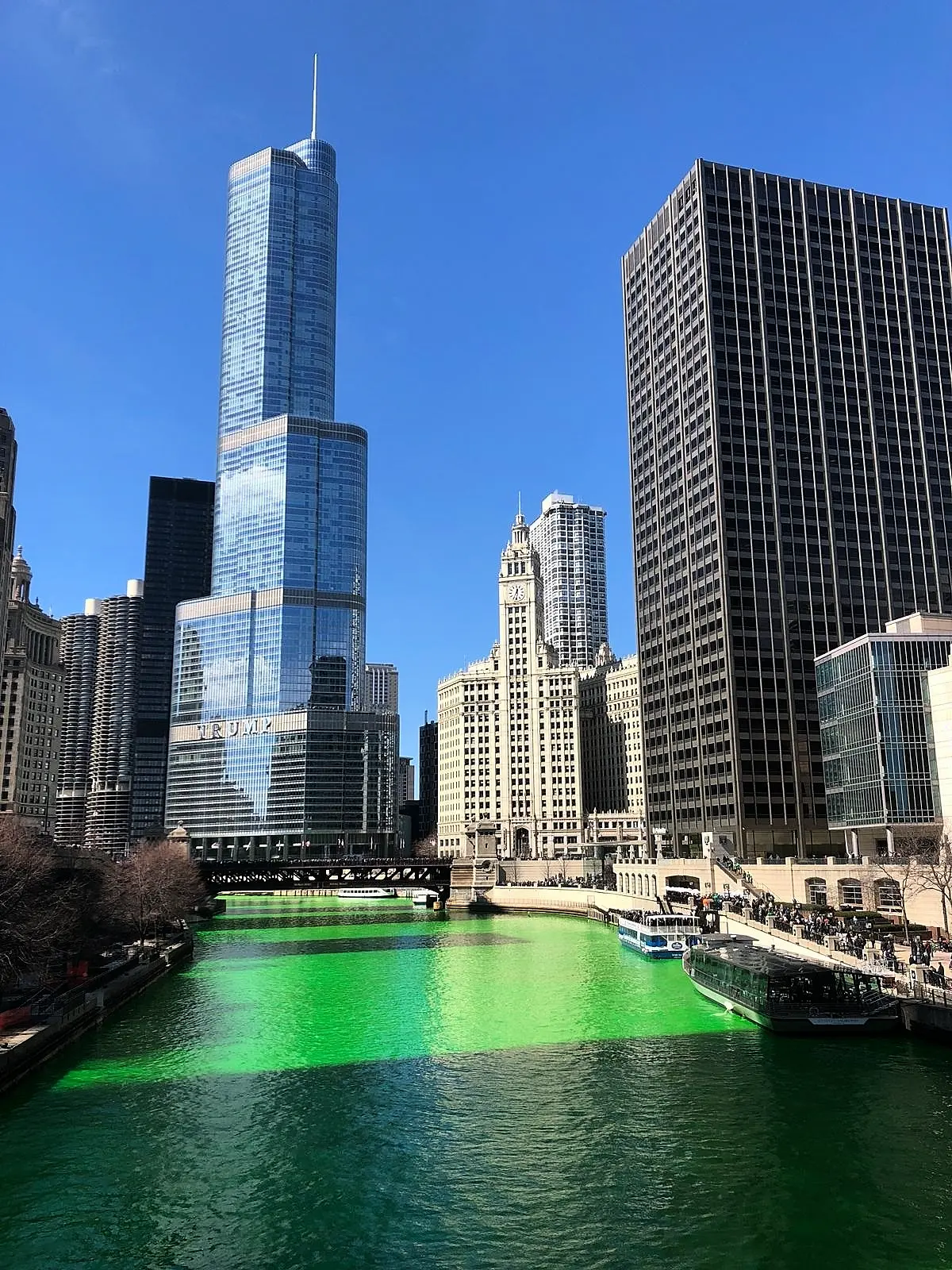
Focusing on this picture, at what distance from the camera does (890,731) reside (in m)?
117

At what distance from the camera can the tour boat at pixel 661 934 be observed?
110062 millimetres

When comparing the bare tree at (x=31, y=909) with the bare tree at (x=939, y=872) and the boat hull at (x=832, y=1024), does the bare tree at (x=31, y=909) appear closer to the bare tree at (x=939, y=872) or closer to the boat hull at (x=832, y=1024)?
the boat hull at (x=832, y=1024)

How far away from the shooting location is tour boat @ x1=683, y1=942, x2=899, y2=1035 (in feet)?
210

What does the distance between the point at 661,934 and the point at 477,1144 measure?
236 ft

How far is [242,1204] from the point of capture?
125 feet

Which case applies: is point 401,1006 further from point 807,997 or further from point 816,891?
point 816,891

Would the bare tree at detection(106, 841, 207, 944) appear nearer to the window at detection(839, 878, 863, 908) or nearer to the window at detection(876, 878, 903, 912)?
the window at detection(839, 878, 863, 908)

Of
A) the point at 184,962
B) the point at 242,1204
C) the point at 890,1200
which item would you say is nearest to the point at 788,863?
the point at 184,962

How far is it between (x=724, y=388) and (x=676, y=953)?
117 meters

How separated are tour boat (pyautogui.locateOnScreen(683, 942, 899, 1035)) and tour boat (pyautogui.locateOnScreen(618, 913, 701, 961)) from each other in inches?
1205

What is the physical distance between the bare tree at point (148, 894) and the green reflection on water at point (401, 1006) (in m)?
7.75

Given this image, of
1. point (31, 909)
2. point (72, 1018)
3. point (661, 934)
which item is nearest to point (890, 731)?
point (661, 934)

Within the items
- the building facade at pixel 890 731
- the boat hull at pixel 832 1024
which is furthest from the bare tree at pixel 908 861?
the boat hull at pixel 832 1024

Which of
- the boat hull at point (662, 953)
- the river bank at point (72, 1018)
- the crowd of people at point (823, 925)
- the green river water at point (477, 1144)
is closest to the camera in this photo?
the green river water at point (477, 1144)
